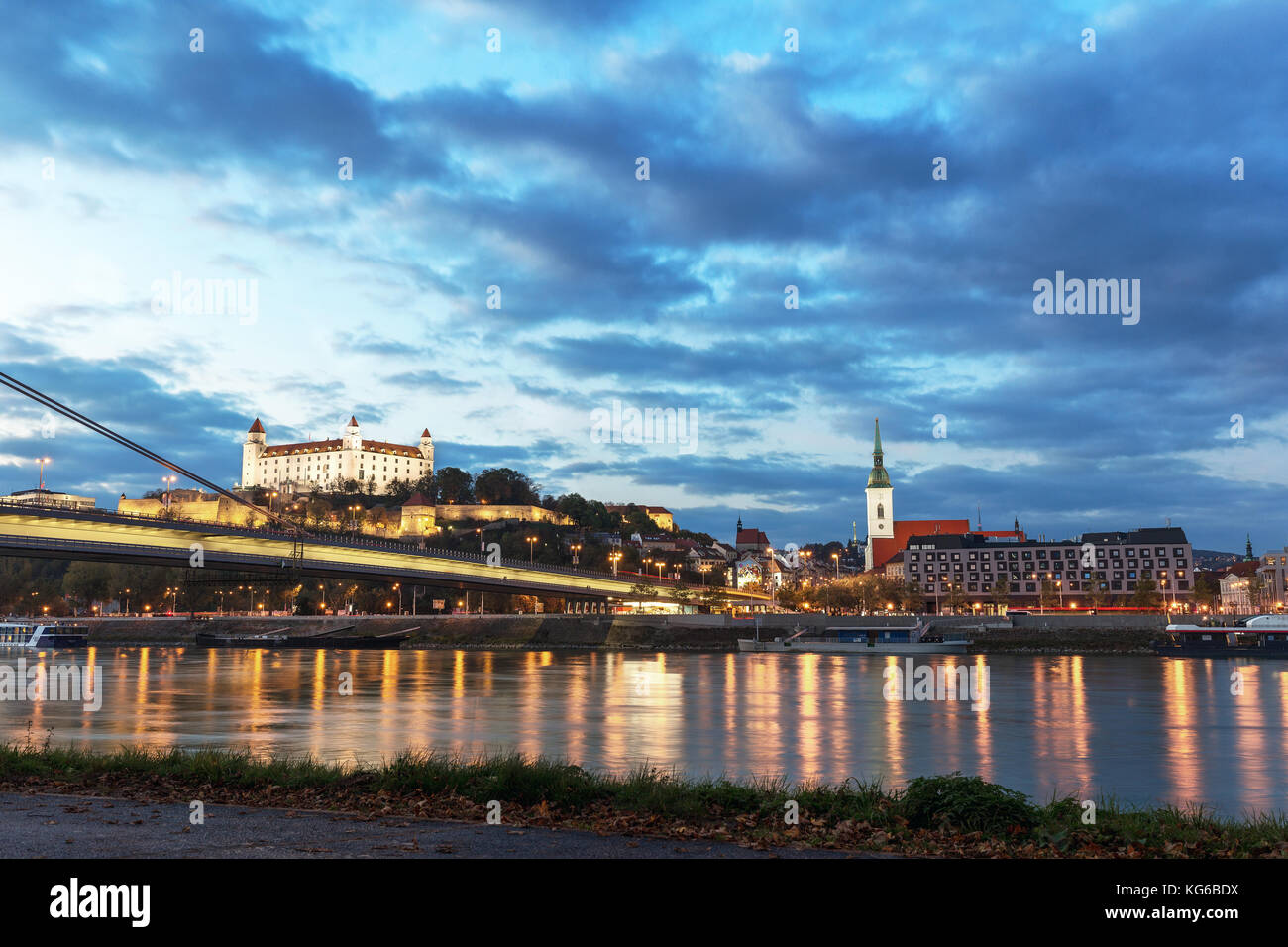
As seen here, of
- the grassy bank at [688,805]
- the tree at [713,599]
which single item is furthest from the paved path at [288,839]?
the tree at [713,599]

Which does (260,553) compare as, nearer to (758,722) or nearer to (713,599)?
(713,599)

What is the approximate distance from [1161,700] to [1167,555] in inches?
4967

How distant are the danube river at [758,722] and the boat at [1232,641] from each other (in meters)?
21.3

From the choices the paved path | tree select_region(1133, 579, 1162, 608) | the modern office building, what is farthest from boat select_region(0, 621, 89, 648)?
tree select_region(1133, 579, 1162, 608)

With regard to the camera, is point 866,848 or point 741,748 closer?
point 866,848

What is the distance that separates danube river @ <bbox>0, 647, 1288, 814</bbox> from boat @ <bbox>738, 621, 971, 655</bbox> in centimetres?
2644

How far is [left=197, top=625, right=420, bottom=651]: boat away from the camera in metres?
115

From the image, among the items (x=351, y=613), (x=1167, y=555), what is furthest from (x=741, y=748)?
(x=1167, y=555)

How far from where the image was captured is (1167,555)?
159 metres

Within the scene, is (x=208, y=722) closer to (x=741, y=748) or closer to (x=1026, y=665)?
(x=741, y=748)

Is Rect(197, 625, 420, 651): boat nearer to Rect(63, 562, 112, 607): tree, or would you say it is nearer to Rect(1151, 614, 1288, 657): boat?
Rect(63, 562, 112, 607): tree

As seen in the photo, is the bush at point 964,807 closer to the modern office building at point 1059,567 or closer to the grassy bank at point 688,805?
the grassy bank at point 688,805

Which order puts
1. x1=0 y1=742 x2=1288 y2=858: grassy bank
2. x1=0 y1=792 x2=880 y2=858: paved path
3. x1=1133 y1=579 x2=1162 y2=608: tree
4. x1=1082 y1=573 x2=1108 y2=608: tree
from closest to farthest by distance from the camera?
x1=0 y1=792 x2=880 y2=858: paved path, x1=0 y1=742 x2=1288 y2=858: grassy bank, x1=1133 y1=579 x2=1162 y2=608: tree, x1=1082 y1=573 x2=1108 y2=608: tree
